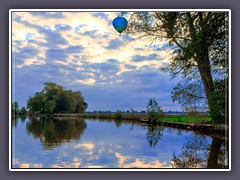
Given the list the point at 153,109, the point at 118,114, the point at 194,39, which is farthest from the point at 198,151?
the point at 194,39

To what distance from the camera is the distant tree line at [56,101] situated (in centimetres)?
505

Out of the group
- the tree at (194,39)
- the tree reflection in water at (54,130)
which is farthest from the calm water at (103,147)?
the tree at (194,39)

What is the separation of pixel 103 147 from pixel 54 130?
72cm

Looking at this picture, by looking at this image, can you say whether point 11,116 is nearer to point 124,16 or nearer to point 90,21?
point 90,21

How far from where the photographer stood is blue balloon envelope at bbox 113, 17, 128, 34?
4.91m

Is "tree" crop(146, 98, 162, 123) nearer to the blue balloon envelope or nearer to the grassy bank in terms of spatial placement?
the grassy bank

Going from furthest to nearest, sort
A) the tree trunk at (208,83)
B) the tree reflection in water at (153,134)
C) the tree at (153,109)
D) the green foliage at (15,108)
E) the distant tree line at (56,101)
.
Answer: the tree reflection in water at (153,134) < the tree trunk at (208,83) < the tree at (153,109) < the distant tree line at (56,101) < the green foliage at (15,108)

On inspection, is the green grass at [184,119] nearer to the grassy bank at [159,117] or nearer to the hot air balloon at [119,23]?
the grassy bank at [159,117]

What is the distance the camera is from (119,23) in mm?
4945

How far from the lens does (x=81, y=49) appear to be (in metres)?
5.15

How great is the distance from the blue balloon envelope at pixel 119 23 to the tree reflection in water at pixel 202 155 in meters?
1.77

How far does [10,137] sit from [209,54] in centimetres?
288

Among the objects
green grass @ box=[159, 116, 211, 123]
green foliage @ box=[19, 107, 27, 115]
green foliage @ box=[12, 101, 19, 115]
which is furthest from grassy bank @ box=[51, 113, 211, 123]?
green foliage @ box=[12, 101, 19, 115]

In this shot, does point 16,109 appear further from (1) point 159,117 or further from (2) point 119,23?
(1) point 159,117
